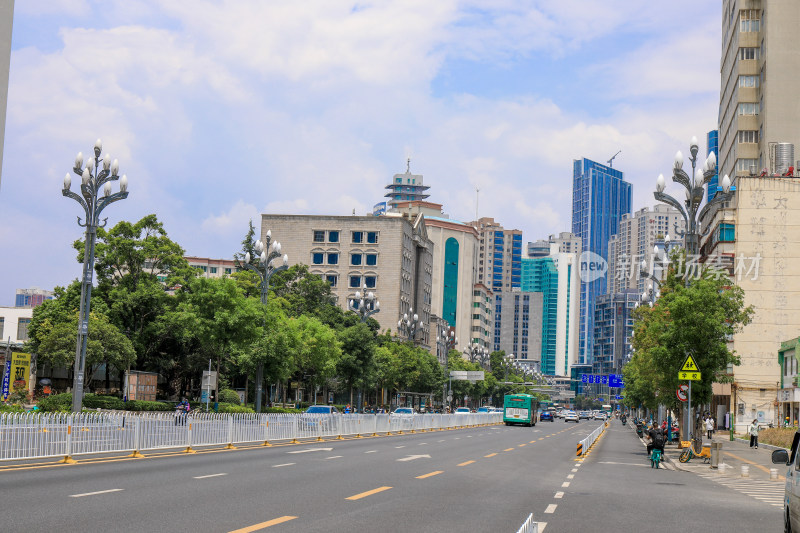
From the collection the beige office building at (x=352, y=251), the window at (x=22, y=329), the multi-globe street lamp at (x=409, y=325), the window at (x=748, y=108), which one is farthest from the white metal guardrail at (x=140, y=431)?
the beige office building at (x=352, y=251)

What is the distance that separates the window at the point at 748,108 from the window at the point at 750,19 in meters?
7.07

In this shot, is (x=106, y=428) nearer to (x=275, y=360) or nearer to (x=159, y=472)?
(x=159, y=472)

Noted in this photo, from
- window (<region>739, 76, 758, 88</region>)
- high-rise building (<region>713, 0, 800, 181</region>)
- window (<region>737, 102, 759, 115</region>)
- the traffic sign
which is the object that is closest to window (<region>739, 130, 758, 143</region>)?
high-rise building (<region>713, 0, 800, 181</region>)

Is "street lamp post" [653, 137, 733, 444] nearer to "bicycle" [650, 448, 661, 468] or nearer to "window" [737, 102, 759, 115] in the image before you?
"bicycle" [650, 448, 661, 468]

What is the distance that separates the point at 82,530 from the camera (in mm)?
10781

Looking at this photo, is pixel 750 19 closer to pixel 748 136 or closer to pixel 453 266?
pixel 748 136

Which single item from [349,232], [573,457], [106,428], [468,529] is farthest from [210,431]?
[349,232]

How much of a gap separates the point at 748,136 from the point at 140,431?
7424 centimetres

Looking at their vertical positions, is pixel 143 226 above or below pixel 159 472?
above

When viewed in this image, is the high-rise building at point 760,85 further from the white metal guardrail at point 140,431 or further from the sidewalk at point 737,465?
the white metal guardrail at point 140,431

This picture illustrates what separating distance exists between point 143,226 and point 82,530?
5513 centimetres

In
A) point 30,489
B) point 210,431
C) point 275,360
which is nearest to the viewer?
point 30,489

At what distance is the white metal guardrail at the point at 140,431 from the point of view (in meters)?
21.6

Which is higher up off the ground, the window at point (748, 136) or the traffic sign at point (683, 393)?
the window at point (748, 136)
